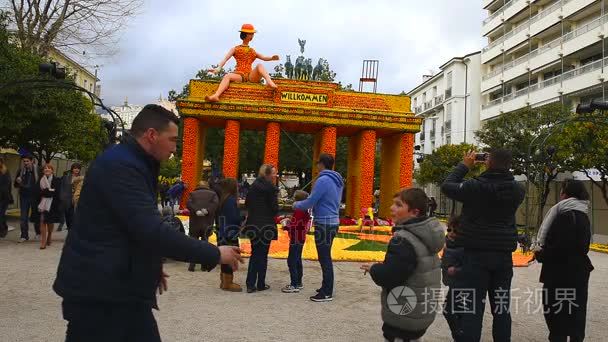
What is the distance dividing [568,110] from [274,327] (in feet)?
85.0

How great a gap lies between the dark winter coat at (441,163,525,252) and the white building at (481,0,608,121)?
93.5 ft

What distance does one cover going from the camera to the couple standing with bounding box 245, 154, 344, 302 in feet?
21.1

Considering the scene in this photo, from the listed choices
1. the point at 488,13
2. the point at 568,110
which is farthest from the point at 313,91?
the point at 488,13

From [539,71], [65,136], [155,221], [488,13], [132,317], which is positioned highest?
[488,13]

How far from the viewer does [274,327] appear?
5.20 meters

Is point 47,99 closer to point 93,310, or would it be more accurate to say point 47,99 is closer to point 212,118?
point 212,118

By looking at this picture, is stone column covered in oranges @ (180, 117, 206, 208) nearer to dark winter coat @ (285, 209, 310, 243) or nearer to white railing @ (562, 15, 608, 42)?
dark winter coat @ (285, 209, 310, 243)

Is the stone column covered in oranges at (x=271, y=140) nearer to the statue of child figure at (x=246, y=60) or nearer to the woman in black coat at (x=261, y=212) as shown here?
the statue of child figure at (x=246, y=60)

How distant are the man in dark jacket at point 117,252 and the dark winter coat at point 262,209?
14.4 feet

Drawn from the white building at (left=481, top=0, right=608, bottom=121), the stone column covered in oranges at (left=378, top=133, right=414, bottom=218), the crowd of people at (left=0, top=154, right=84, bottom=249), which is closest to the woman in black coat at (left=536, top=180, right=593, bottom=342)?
the crowd of people at (left=0, top=154, right=84, bottom=249)

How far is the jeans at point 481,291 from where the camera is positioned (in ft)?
13.7

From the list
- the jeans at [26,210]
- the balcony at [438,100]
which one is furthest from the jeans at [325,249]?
the balcony at [438,100]

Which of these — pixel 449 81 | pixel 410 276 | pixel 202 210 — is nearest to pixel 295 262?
pixel 202 210

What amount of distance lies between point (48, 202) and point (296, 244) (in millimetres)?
5553
